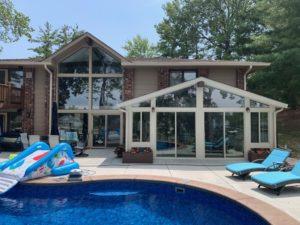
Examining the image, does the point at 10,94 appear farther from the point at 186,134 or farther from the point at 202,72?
the point at 202,72

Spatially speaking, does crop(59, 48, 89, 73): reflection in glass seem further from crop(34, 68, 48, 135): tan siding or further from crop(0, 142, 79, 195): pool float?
→ crop(0, 142, 79, 195): pool float

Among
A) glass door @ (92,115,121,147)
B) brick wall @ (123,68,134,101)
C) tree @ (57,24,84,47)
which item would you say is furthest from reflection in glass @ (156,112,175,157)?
tree @ (57,24,84,47)

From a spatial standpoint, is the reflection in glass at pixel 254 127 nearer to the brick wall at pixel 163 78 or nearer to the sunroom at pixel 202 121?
the sunroom at pixel 202 121

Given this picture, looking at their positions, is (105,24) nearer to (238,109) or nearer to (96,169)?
(238,109)

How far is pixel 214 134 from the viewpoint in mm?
15031

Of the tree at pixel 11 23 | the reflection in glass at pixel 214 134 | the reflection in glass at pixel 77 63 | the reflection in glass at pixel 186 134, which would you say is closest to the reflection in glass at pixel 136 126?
the reflection in glass at pixel 186 134

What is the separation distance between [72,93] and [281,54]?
13861 mm

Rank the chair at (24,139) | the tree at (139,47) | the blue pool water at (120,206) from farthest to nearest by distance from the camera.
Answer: the tree at (139,47) < the chair at (24,139) < the blue pool water at (120,206)

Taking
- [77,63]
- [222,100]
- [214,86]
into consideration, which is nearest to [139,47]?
[77,63]

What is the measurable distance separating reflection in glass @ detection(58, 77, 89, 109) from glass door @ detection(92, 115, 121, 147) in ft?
4.49

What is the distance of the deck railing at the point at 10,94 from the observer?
18312mm

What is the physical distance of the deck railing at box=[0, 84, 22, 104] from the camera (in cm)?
1831

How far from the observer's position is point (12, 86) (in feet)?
64.2

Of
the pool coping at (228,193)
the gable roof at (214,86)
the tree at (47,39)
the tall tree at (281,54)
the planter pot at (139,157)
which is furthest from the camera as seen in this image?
the tree at (47,39)
